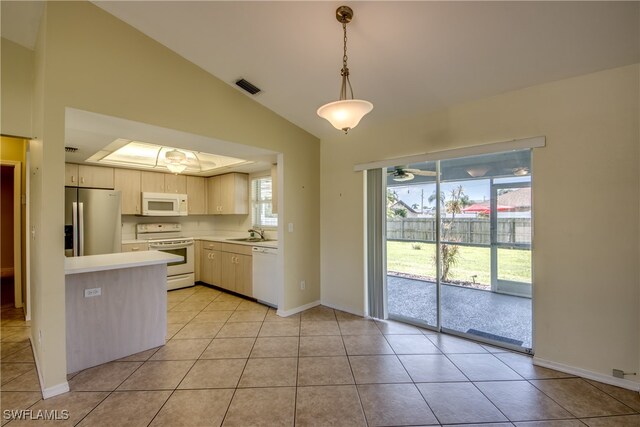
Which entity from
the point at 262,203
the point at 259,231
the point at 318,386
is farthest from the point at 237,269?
the point at 318,386

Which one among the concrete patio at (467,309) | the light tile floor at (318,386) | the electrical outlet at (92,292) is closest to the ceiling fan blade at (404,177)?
the concrete patio at (467,309)

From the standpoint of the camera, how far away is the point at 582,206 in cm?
228

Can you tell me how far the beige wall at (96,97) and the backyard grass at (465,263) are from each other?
2331 mm

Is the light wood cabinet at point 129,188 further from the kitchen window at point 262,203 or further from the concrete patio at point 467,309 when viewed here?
the concrete patio at point 467,309

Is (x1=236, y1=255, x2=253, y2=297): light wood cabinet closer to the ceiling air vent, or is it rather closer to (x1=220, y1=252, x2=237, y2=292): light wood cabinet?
(x1=220, y1=252, x2=237, y2=292): light wood cabinet

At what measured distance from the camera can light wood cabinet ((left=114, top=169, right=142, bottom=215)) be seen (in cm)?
471

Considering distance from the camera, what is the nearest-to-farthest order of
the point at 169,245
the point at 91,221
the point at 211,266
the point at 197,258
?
1. the point at 91,221
2. the point at 169,245
3. the point at 211,266
4. the point at 197,258

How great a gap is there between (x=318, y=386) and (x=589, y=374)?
2.25 meters

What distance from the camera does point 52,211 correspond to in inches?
79.3

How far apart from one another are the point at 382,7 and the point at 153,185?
192 inches

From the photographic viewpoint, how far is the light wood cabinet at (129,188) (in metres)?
4.71

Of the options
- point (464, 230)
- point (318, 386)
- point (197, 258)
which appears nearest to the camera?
point (318, 386)

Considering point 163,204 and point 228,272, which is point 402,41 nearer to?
point 228,272

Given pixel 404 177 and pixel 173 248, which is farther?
pixel 173 248
